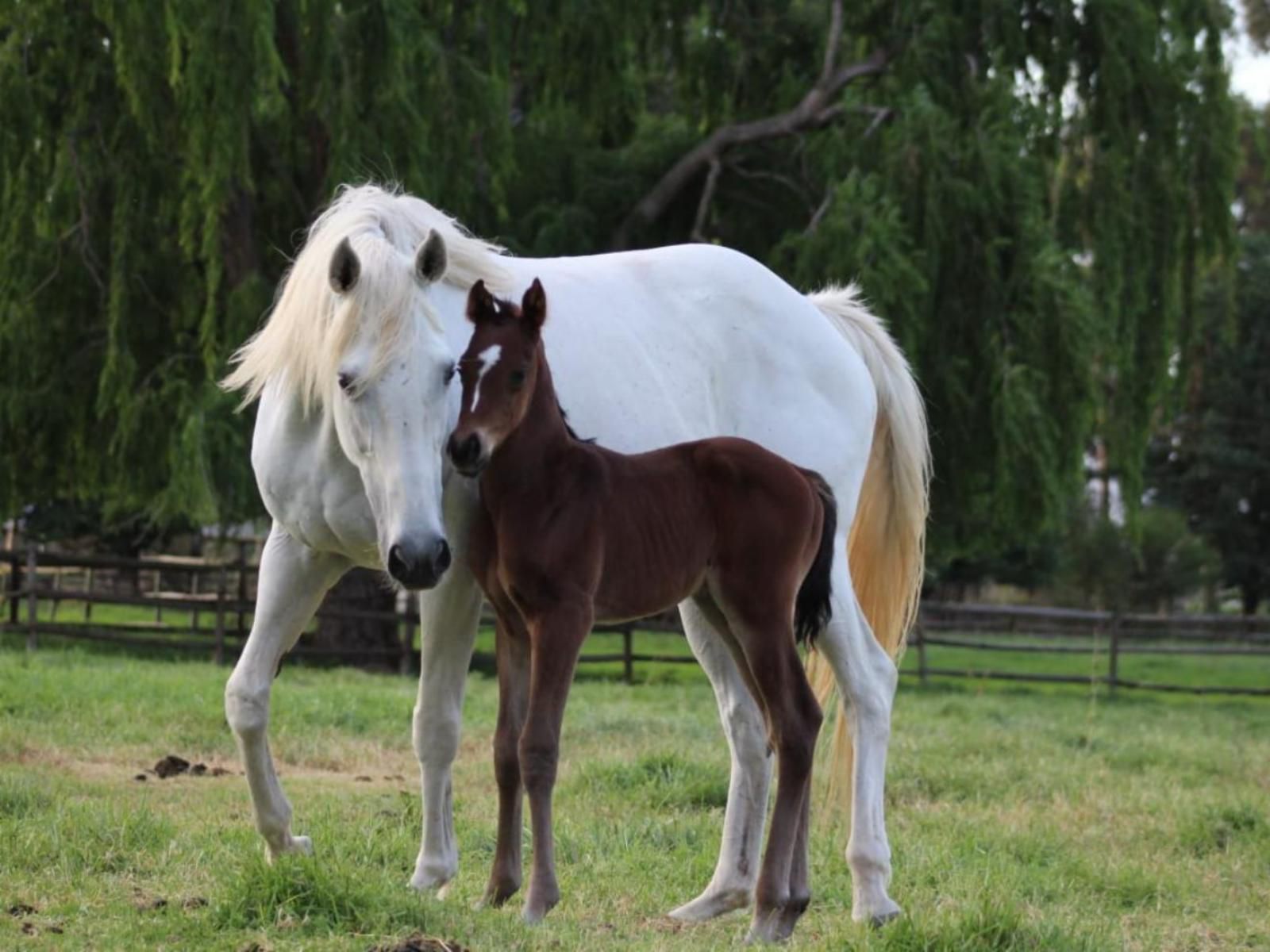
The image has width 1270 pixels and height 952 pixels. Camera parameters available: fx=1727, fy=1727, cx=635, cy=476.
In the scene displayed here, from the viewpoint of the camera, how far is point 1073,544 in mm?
32500

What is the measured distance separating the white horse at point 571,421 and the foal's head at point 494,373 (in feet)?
0.34

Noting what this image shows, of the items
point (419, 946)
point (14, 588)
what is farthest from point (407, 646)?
point (419, 946)

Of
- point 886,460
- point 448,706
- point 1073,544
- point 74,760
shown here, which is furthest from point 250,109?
point 1073,544

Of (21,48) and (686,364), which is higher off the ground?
(21,48)

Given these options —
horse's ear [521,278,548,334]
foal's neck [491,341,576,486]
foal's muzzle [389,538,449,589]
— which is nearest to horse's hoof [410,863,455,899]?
foal's muzzle [389,538,449,589]

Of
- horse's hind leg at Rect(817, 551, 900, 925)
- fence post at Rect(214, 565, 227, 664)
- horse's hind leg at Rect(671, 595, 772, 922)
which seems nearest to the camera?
horse's hind leg at Rect(817, 551, 900, 925)

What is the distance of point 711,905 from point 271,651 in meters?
1.40

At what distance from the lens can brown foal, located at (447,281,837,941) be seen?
401 cm

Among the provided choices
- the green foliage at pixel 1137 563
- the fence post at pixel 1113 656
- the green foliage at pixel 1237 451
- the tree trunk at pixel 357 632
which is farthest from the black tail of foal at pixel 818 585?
the green foliage at pixel 1237 451

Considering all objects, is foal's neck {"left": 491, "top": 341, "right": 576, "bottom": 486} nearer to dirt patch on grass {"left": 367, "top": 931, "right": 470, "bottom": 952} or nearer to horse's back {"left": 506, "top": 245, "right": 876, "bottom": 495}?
horse's back {"left": 506, "top": 245, "right": 876, "bottom": 495}

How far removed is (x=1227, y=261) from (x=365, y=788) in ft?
33.3

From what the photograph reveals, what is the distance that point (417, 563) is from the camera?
3.85 meters

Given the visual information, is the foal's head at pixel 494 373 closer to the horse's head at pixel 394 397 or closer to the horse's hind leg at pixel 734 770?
the horse's head at pixel 394 397

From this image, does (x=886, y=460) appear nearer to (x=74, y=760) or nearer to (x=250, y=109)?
(x=74, y=760)
